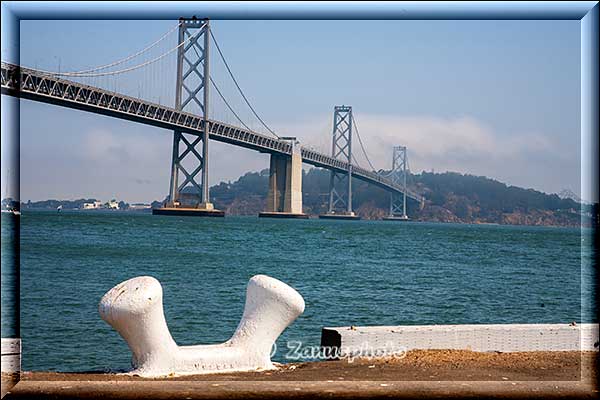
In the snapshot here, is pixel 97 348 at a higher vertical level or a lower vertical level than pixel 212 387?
lower

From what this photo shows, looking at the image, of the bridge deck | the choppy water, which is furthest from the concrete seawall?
the bridge deck

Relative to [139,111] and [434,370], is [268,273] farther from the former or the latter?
[434,370]

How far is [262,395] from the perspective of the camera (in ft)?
11.2

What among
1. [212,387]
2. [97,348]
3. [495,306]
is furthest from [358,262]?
[212,387]

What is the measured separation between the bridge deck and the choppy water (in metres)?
3.29

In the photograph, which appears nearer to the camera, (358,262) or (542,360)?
(542,360)

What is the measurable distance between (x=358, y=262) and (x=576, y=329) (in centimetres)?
1752

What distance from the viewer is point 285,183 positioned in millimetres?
37656

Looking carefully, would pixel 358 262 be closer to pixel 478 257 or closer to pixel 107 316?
pixel 478 257

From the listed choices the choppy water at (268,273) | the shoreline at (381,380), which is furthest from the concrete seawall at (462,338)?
the choppy water at (268,273)

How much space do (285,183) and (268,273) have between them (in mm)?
18285

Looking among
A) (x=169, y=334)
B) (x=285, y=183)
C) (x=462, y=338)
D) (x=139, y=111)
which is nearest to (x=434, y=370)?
(x=462, y=338)

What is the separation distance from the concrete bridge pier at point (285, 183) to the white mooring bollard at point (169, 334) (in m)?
31.6

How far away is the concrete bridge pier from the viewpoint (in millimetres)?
36781
